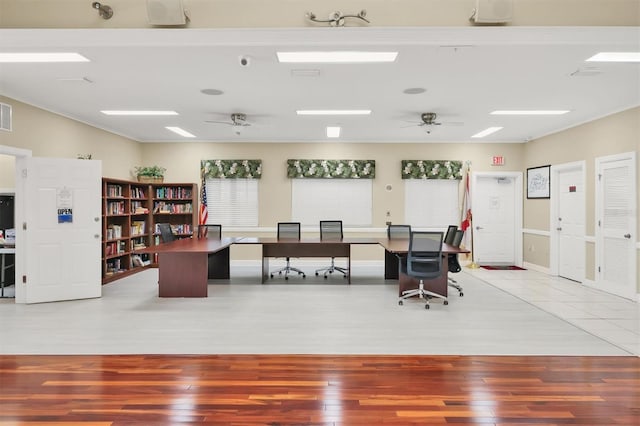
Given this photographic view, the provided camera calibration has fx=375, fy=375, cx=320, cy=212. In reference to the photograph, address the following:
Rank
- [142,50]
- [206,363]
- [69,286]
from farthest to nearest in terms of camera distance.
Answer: [69,286], [142,50], [206,363]

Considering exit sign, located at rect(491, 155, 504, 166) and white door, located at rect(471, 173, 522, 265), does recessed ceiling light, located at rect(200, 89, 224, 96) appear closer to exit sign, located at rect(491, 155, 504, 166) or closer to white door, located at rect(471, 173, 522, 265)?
white door, located at rect(471, 173, 522, 265)

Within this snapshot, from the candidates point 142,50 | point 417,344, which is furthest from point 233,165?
point 417,344

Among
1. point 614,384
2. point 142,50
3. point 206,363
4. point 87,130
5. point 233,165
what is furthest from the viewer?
point 233,165

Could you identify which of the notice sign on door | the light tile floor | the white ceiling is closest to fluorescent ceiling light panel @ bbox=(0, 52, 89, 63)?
the white ceiling

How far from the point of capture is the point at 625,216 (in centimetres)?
580

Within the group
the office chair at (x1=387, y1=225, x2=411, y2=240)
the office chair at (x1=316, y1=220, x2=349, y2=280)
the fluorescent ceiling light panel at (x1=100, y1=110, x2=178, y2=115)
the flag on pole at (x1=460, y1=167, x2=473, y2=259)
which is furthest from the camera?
the flag on pole at (x1=460, y1=167, x2=473, y2=259)

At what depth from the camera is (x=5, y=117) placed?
505cm

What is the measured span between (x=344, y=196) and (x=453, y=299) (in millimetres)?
3971

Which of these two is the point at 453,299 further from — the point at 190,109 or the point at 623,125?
the point at 190,109

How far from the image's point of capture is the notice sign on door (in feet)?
17.8

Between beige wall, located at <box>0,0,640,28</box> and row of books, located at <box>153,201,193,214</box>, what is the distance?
5.20 meters

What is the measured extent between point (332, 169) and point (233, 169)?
2.31m

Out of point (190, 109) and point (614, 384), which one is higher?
point (190, 109)

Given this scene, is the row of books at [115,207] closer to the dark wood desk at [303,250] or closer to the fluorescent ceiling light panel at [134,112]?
the fluorescent ceiling light panel at [134,112]
